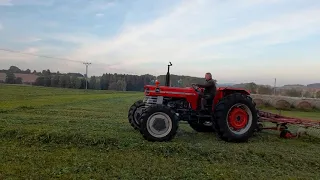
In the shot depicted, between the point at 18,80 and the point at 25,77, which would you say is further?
the point at 25,77

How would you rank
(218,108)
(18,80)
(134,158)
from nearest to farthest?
(134,158) → (218,108) → (18,80)

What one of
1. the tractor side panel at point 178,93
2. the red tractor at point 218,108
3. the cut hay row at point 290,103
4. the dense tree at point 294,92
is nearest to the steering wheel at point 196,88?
the red tractor at point 218,108

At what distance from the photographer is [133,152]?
21.8 feet

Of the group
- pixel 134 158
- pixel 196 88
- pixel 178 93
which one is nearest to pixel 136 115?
pixel 178 93

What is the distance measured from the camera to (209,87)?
895 centimetres

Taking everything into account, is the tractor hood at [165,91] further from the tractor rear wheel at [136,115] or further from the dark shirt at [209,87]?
the tractor rear wheel at [136,115]

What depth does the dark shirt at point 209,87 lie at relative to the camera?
8875 millimetres

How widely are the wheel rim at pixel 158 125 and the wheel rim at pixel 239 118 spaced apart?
178cm

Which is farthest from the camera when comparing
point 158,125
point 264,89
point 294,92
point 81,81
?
point 81,81

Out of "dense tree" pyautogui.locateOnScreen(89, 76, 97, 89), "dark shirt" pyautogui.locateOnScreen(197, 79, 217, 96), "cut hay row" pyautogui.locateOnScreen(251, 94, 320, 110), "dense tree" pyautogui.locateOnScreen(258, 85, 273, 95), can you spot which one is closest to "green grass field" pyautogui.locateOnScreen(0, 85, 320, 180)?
"dark shirt" pyautogui.locateOnScreen(197, 79, 217, 96)

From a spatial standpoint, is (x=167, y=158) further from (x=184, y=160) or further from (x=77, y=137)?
(x=77, y=137)

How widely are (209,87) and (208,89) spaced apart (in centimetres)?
6

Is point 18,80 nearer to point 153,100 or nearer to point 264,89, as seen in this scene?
point 264,89

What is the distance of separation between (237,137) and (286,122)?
165 centimetres
